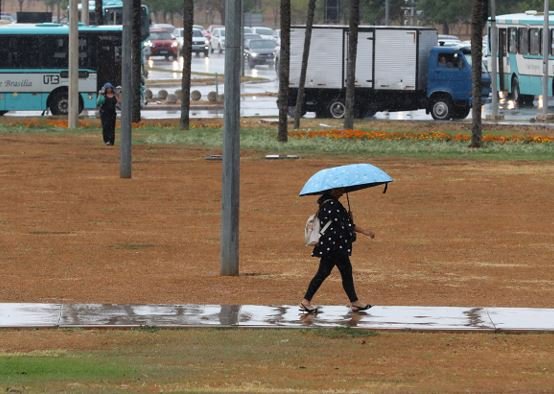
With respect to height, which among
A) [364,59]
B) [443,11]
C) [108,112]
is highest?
A: [443,11]

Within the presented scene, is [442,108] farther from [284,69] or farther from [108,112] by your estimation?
[108,112]

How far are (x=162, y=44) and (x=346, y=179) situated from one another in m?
92.7

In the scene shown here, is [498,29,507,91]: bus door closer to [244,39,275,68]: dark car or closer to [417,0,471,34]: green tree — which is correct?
[417,0,471,34]: green tree

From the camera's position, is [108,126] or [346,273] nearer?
[346,273]

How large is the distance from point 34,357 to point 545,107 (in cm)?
4363

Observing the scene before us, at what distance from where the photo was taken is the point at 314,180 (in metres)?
16.6

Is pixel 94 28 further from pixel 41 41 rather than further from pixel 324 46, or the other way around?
pixel 324 46

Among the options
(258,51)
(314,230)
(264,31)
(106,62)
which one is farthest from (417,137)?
(264,31)

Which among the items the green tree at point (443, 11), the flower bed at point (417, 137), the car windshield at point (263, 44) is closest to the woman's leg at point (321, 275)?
the flower bed at point (417, 137)

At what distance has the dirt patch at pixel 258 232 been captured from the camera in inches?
752

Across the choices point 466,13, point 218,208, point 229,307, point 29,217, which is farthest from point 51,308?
point 466,13

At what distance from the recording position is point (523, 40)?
64562 mm

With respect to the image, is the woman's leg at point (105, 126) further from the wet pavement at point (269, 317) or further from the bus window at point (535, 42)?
the wet pavement at point (269, 317)

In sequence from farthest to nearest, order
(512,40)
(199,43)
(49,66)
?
(199,43)
(512,40)
(49,66)
